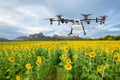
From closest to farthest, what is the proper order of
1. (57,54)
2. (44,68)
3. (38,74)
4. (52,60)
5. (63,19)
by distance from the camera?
(38,74)
(44,68)
(52,60)
(57,54)
(63,19)

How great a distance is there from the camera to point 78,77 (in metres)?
9.84

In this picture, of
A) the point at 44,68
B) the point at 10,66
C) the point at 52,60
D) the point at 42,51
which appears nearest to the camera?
the point at 44,68

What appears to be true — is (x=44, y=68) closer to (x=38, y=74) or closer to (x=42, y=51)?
(x=38, y=74)

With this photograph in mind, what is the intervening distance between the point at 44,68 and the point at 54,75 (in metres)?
1.44

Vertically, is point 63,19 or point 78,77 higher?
point 63,19

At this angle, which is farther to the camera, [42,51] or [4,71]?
[42,51]

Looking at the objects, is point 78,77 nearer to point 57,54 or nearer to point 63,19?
point 57,54

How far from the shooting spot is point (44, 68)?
9.45 metres

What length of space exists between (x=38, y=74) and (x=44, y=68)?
0.90 meters

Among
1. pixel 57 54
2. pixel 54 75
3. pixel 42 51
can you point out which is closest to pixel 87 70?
pixel 54 75

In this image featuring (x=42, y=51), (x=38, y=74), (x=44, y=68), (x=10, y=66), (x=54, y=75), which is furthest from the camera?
(x=42, y=51)

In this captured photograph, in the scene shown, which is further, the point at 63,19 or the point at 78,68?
the point at 63,19

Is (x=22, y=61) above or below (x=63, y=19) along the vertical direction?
below

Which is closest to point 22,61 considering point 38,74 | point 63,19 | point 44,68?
point 44,68
